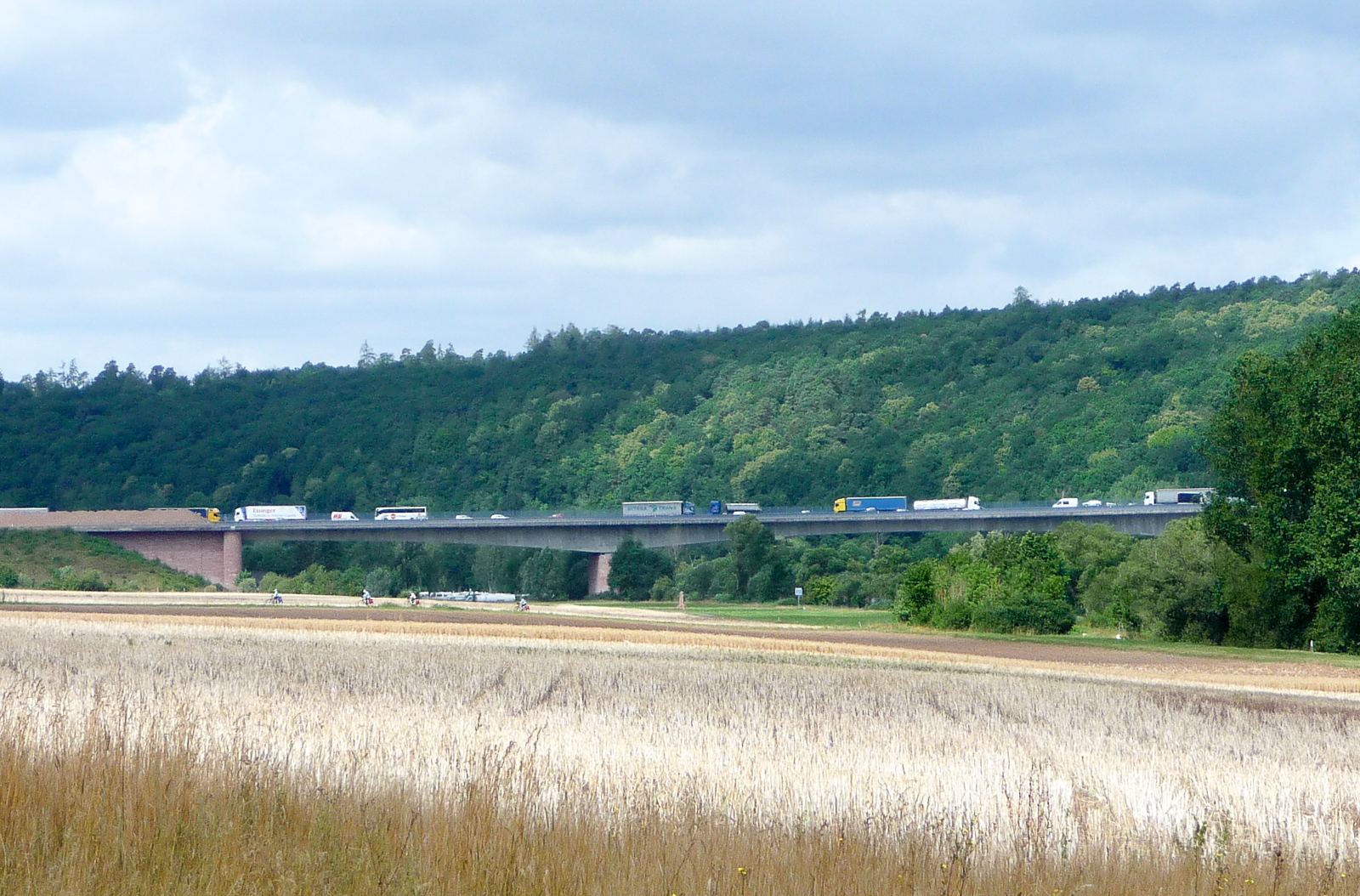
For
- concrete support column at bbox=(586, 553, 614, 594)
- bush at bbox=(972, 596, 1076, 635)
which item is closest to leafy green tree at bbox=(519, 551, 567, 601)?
concrete support column at bbox=(586, 553, 614, 594)

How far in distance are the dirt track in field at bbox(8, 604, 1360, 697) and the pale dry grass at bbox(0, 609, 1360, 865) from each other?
7.00 meters

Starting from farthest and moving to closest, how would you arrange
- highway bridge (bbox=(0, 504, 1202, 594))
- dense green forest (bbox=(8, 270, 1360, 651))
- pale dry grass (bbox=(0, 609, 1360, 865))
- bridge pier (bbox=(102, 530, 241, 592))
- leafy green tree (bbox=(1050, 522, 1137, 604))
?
highway bridge (bbox=(0, 504, 1202, 594)) < bridge pier (bbox=(102, 530, 241, 592)) < leafy green tree (bbox=(1050, 522, 1137, 604)) < dense green forest (bbox=(8, 270, 1360, 651)) < pale dry grass (bbox=(0, 609, 1360, 865))

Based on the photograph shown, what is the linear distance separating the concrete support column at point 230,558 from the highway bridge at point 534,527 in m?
0.07

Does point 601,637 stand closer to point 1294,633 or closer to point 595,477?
point 1294,633

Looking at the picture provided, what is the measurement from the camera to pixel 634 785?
12336 millimetres

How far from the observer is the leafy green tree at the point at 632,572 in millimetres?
123188

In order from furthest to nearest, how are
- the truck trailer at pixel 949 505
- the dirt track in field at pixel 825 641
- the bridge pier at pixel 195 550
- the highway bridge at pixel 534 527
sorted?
the truck trailer at pixel 949 505 → the highway bridge at pixel 534 527 → the bridge pier at pixel 195 550 → the dirt track in field at pixel 825 641

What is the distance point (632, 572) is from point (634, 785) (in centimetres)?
11213

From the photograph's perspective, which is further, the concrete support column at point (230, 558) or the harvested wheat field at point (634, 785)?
the concrete support column at point (230, 558)

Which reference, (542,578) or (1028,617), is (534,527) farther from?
(1028,617)

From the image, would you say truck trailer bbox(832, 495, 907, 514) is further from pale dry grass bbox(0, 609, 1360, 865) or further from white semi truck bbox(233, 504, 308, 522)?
pale dry grass bbox(0, 609, 1360, 865)

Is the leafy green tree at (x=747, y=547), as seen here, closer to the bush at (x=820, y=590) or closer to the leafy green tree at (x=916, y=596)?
the bush at (x=820, y=590)

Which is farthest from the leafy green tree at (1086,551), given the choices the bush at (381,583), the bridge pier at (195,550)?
the bridge pier at (195,550)

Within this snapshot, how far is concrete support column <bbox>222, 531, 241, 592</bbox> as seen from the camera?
11244cm
